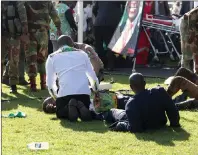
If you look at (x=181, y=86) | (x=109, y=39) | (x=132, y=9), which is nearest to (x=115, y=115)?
(x=181, y=86)

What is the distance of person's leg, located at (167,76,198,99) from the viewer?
741 centimetres

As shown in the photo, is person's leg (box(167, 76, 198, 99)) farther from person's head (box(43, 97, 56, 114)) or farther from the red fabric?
the red fabric

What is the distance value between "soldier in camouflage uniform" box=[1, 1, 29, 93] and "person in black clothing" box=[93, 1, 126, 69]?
147 inches

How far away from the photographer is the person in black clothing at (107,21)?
13.3 metres

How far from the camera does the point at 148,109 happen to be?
652 centimetres

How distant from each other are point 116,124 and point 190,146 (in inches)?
48.0

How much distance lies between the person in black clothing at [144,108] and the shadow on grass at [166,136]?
11cm

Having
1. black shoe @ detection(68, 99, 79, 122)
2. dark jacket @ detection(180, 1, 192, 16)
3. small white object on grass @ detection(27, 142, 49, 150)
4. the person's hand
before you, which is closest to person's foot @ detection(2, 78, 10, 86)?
the person's hand

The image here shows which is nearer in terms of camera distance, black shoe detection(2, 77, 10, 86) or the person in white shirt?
the person in white shirt

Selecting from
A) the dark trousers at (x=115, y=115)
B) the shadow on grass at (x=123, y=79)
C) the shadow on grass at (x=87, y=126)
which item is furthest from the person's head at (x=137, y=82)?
the shadow on grass at (x=123, y=79)

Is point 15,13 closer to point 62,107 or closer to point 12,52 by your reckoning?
point 12,52

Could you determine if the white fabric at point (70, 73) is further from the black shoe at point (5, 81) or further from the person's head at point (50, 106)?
the black shoe at point (5, 81)

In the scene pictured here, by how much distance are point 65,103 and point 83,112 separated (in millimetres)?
315

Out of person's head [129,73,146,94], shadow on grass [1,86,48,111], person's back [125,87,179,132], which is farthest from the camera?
shadow on grass [1,86,48,111]
